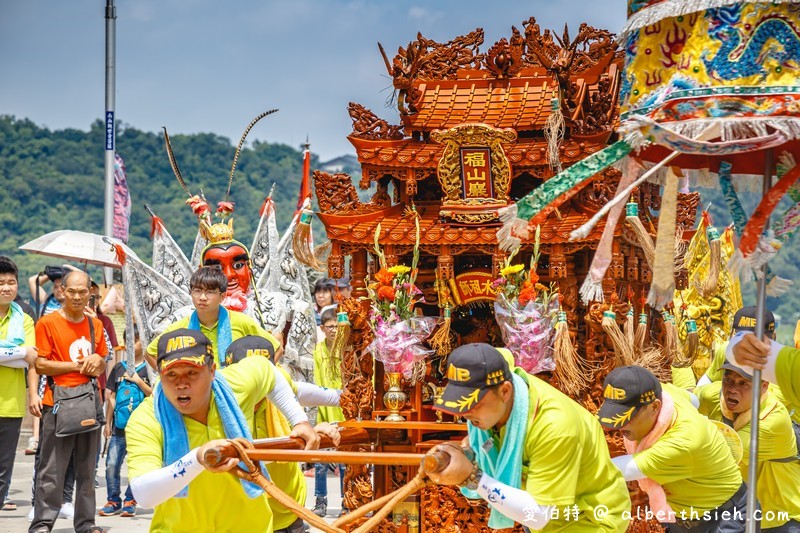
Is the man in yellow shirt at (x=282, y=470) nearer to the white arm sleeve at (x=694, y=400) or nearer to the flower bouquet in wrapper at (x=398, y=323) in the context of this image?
the flower bouquet in wrapper at (x=398, y=323)

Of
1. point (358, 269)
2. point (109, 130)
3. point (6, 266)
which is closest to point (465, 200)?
point (358, 269)

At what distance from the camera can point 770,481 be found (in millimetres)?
6148

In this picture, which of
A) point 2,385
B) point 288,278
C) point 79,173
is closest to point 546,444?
point 2,385

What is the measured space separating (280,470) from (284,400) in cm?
37

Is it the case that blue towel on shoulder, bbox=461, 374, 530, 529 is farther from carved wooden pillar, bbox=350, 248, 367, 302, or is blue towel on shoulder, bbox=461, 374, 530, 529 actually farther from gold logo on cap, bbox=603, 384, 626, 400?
carved wooden pillar, bbox=350, 248, 367, 302

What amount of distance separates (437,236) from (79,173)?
1628 inches

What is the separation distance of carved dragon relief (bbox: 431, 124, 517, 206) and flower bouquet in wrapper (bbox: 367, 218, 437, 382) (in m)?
0.41

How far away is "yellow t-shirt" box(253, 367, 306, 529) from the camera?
5.49 meters

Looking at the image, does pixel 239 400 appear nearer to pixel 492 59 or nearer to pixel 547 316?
pixel 547 316

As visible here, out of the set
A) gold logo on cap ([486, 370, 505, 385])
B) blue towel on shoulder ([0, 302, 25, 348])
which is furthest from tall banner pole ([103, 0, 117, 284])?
gold logo on cap ([486, 370, 505, 385])

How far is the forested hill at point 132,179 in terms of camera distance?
42375mm

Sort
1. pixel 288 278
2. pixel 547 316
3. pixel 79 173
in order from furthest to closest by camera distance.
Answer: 1. pixel 79 173
2. pixel 288 278
3. pixel 547 316

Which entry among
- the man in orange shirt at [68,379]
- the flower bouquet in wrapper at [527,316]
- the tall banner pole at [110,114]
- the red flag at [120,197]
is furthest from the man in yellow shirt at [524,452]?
the red flag at [120,197]

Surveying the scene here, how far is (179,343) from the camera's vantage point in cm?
470
